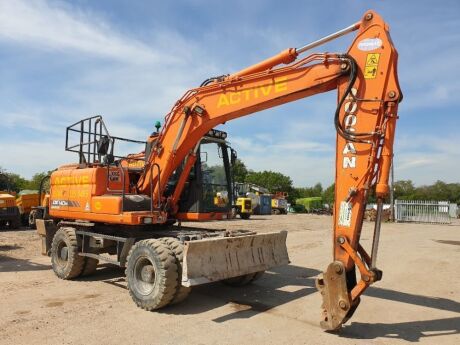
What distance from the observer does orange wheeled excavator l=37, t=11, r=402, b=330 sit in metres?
5.51

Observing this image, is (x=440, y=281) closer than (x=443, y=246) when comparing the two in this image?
Yes

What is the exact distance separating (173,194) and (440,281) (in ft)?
19.3

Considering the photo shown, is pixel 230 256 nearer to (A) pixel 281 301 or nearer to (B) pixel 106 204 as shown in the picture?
(A) pixel 281 301

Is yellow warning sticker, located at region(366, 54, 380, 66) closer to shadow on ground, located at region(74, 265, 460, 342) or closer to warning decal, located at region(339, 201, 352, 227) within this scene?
warning decal, located at region(339, 201, 352, 227)

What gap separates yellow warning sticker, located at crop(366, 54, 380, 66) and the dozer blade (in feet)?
11.2

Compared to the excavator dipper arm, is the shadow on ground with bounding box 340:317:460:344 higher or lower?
lower

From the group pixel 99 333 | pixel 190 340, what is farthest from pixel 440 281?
pixel 99 333

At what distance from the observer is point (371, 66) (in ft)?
18.8

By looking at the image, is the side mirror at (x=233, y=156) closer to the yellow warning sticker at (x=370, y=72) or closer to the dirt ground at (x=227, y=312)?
the dirt ground at (x=227, y=312)

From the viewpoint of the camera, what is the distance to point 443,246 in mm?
15477

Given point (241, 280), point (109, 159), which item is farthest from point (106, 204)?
point (241, 280)

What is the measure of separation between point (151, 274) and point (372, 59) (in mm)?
4577

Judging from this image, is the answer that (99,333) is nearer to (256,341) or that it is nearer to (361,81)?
(256,341)

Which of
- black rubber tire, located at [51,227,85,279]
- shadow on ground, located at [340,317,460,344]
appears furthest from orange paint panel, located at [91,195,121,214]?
shadow on ground, located at [340,317,460,344]
